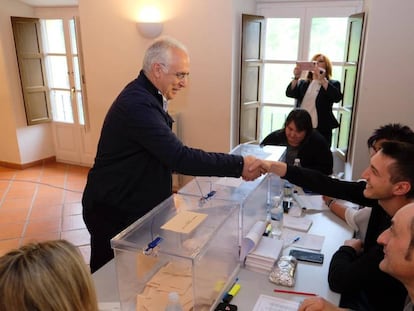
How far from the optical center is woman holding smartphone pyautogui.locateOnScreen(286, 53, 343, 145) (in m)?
3.82

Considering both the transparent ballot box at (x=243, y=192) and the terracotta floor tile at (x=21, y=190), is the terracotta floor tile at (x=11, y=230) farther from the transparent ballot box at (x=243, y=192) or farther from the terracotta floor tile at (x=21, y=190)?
the transparent ballot box at (x=243, y=192)

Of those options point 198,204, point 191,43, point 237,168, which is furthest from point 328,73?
point 198,204

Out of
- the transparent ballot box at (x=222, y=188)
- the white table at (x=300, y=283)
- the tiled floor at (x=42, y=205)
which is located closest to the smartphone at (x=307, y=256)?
the white table at (x=300, y=283)

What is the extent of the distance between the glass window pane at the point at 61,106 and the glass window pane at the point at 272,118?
2.92 meters

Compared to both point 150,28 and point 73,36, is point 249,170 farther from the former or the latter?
point 73,36

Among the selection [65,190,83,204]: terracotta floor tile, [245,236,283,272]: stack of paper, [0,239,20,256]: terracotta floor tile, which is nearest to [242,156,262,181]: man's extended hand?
[245,236,283,272]: stack of paper

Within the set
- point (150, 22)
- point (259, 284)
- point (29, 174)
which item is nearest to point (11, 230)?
point (29, 174)

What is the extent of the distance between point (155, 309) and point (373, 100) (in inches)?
117

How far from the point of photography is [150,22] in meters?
4.23

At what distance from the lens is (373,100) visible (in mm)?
3494

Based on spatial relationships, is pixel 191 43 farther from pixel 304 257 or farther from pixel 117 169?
pixel 304 257

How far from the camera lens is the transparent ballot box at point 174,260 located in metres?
1.33

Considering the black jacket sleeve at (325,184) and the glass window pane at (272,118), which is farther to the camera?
the glass window pane at (272,118)

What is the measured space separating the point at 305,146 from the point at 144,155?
1.66 m
